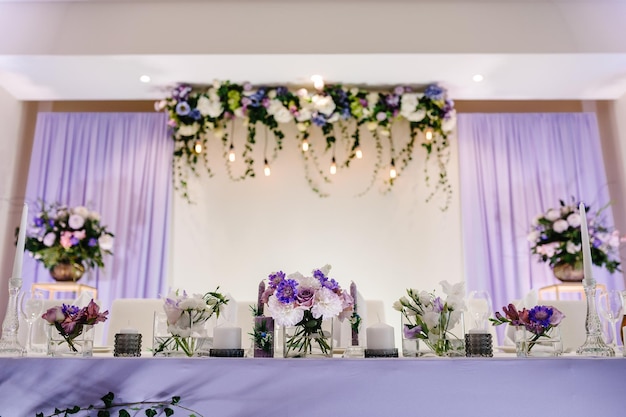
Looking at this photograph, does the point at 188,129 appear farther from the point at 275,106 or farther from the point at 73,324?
the point at 73,324

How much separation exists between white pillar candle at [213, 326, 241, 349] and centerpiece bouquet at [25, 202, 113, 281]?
2862mm

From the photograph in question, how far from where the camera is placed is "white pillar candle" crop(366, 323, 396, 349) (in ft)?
5.05

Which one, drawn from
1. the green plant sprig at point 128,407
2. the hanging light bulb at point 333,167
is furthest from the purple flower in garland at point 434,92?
the green plant sprig at point 128,407

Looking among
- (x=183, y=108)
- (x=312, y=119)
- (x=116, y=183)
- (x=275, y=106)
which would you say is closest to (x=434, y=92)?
(x=312, y=119)

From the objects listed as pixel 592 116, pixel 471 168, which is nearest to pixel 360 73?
pixel 471 168

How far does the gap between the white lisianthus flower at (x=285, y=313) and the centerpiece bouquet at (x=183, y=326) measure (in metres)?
0.28

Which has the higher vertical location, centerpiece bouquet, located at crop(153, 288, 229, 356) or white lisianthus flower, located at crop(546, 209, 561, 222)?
white lisianthus flower, located at crop(546, 209, 561, 222)

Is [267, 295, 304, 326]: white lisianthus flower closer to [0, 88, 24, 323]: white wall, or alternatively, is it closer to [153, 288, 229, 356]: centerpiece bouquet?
[153, 288, 229, 356]: centerpiece bouquet

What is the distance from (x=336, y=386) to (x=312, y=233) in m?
3.31

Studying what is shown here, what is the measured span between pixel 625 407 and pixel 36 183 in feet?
15.2

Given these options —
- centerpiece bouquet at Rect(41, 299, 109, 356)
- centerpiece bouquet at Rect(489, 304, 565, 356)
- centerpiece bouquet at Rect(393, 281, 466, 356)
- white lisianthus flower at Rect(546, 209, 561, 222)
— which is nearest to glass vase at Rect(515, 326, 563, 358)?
centerpiece bouquet at Rect(489, 304, 565, 356)

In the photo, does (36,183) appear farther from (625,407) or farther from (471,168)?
(625,407)

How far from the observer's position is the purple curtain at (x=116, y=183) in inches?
179

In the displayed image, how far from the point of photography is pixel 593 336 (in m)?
1.59
